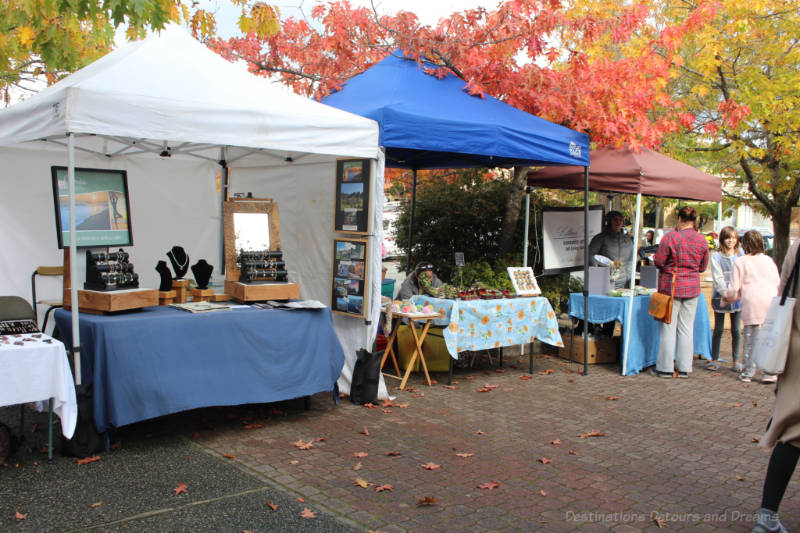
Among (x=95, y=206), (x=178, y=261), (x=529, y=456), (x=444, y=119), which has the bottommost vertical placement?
(x=529, y=456)

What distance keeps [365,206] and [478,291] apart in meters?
1.90

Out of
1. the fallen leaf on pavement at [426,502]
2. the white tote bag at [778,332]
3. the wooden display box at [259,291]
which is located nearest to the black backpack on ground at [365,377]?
the wooden display box at [259,291]

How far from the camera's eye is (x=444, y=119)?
6602 millimetres

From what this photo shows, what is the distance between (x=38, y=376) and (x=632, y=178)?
6.41 m

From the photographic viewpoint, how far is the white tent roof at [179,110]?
4.64m

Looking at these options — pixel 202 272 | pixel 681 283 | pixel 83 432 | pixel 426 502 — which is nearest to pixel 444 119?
pixel 202 272

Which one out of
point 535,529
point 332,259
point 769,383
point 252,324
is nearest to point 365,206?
point 332,259

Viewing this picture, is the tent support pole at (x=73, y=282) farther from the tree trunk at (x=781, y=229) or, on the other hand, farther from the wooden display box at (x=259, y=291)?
the tree trunk at (x=781, y=229)

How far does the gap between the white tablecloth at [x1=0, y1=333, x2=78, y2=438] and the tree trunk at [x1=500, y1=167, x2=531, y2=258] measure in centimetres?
669

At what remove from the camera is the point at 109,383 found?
4.73 m

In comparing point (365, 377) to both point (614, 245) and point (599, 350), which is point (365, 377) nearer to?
point (599, 350)

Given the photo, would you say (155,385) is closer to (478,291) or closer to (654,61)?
(478,291)

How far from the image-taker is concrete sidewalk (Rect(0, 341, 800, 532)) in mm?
3920

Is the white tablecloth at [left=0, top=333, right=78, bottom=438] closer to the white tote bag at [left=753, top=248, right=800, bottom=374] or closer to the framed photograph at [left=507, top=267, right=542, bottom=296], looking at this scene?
the white tote bag at [left=753, top=248, right=800, bottom=374]
